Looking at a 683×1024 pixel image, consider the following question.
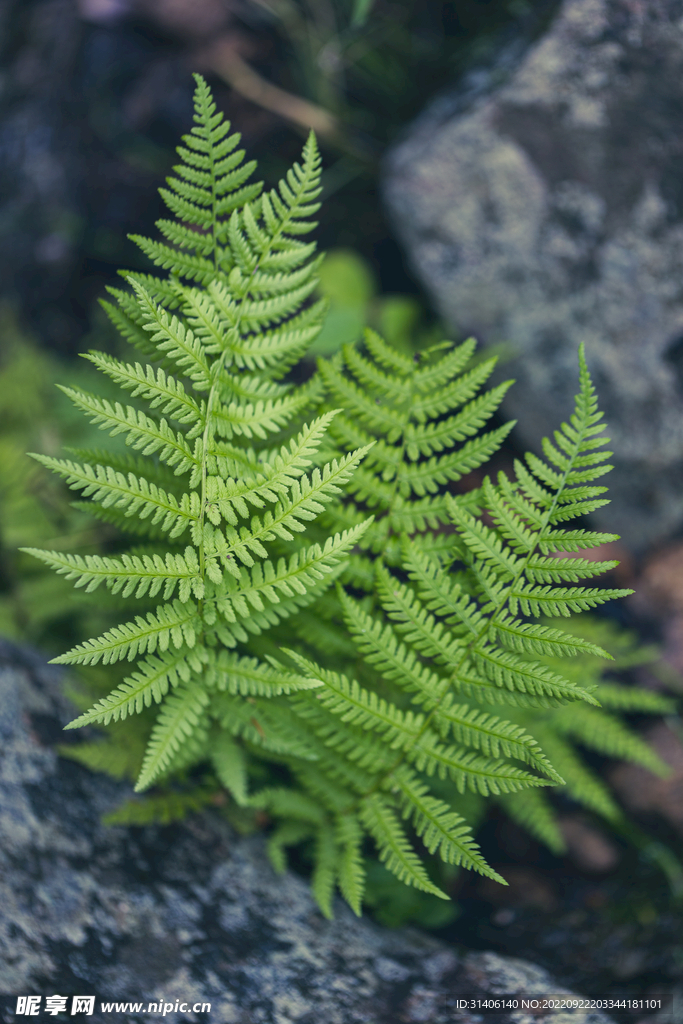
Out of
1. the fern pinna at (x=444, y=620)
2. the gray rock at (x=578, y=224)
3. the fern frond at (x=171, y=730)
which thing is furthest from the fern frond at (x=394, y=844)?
the gray rock at (x=578, y=224)

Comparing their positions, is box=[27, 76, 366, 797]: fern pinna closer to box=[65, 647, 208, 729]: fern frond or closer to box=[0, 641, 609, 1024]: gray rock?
box=[65, 647, 208, 729]: fern frond

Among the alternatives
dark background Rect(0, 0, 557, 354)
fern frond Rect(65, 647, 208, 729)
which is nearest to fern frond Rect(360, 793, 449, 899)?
fern frond Rect(65, 647, 208, 729)

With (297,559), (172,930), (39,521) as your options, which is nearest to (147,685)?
(297,559)

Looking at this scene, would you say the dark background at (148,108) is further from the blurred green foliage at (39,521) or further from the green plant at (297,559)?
the green plant at (297,559)

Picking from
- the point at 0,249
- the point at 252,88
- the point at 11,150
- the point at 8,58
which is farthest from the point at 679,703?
the point at 8,58

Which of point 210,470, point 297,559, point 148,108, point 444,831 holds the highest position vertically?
point 148,108

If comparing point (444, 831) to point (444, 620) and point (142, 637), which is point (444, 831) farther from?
point (142, 637)

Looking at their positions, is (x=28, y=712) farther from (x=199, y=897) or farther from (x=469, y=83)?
(x=469, y=83)
